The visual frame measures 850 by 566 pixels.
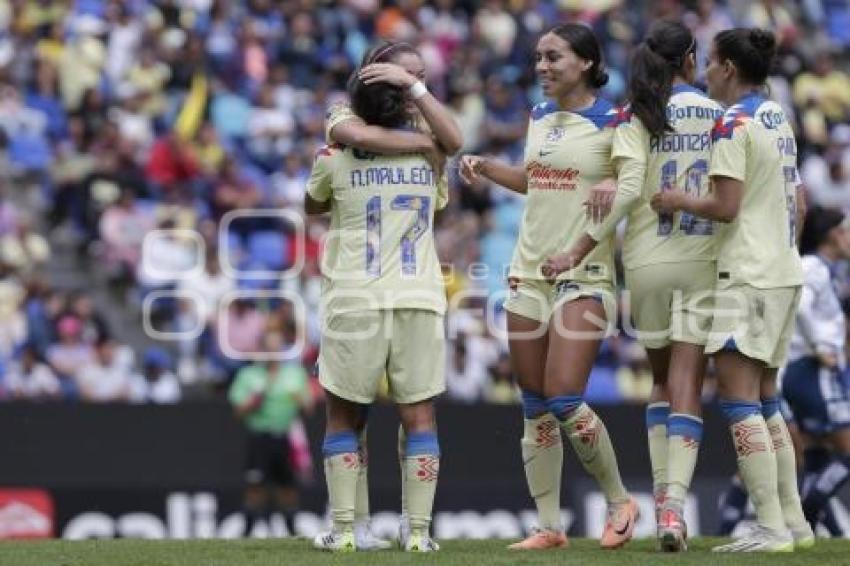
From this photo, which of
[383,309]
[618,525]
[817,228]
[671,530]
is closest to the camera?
[671,530]

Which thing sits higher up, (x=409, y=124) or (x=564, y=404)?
(x=409, y=124)

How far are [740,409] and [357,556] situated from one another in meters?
1.93

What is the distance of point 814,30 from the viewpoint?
2623cm

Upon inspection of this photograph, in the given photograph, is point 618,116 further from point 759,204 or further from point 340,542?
point 340,542

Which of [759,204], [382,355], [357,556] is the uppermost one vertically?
[759,204]

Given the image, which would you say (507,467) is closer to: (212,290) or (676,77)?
(212,290)

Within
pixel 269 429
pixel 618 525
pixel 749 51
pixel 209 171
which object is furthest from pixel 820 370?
pixel 209 171

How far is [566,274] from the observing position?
10.0 m

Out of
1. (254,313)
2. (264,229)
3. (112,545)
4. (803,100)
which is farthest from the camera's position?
(803,100)

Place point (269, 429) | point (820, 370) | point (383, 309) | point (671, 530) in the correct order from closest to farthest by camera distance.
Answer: point (671, 530) → point (383, 309) → point (820, 370) → point (269, 429)

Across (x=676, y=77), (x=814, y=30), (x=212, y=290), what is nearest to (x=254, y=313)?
(x=212, y=290)

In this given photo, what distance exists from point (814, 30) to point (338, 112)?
57.0 feet

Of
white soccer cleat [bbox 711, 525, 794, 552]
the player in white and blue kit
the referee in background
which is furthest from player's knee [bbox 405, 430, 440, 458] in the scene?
the referee in background

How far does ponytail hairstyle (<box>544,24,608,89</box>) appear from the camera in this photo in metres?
10.0
